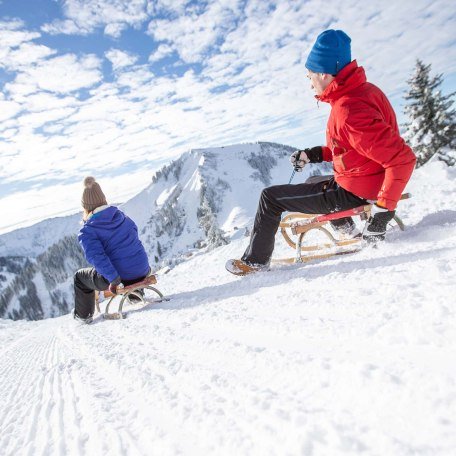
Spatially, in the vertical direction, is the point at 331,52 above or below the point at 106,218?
above

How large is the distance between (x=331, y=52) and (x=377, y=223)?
1956 mm

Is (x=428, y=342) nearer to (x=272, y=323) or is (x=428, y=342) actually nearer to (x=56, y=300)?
(x=272, y=323)

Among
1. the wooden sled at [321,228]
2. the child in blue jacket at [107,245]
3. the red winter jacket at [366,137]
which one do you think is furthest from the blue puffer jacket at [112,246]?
the red winter jacket at [366,137]

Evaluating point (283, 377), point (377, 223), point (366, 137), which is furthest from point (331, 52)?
point (283, 377)

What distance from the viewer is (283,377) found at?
1762 millimetres

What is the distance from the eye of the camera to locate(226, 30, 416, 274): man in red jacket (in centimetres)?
335

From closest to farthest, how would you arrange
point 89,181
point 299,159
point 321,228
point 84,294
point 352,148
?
point 352,148
point 299,159
point 321,228
point 89,181
point 84,294

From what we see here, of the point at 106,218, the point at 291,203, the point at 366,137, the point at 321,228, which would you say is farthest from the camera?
the point at 106,218

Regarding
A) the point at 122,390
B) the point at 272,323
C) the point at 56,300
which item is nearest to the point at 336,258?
the point at 272,323

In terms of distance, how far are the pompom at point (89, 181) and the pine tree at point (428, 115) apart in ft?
67.8

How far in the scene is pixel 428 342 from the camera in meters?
1.65

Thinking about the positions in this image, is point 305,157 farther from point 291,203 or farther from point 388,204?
point 388,204

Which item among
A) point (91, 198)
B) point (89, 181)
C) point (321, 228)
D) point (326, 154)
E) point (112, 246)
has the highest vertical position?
point (89, 181)

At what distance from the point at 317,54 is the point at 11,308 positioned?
18847cm
